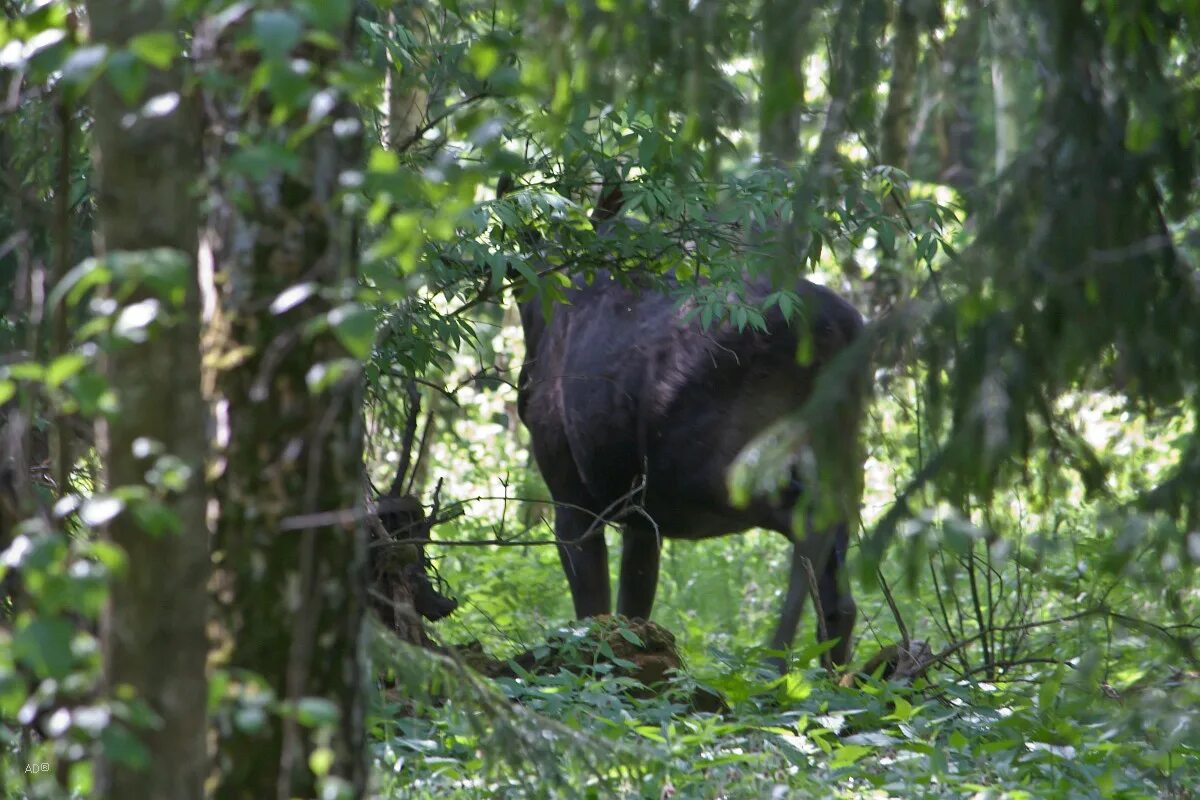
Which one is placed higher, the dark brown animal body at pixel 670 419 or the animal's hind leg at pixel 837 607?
the dark brown animal body at pixel 670 419

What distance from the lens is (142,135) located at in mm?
2355

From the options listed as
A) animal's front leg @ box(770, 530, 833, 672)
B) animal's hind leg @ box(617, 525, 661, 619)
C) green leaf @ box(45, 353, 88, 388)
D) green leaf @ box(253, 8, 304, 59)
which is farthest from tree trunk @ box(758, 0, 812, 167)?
animal's hind leg @ box(617, 525, 661, 619)

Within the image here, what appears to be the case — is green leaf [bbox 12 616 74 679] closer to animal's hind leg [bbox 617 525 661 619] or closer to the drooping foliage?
the drooping foliage

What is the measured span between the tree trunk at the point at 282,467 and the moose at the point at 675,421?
11.7 ft

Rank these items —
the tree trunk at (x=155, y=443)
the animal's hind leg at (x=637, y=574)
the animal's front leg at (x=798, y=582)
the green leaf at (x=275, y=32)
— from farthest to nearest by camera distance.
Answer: the animal's hind leg at (x=637, y=574)
the animal's front leg at (x=798, y=582)
the tree trunk at (x=155, y=443)
the green leaf at (x=275, y=32)

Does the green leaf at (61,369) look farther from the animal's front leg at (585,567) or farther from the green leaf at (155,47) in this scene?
the animal's front leg at (585,567)

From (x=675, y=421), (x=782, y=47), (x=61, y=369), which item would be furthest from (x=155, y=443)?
(x=675, y=421)

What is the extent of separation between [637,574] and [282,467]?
16.5 feet

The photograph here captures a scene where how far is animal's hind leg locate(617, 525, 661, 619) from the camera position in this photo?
7.33m

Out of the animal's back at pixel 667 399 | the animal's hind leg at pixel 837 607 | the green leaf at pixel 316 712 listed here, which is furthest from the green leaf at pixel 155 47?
the animal's hind leg at pixel 837 607

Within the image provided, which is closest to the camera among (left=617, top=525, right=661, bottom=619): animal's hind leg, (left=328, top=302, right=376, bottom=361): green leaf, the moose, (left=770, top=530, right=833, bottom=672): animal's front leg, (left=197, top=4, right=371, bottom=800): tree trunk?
(left=328, top=302, right=376, bottom=361): green leaf

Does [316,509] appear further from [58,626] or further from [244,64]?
[244,64]

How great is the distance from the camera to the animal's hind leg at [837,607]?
20.6ft

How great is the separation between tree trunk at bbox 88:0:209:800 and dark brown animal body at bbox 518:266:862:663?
3.83 metres
